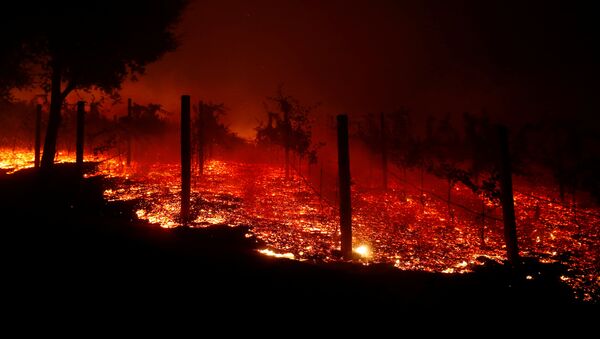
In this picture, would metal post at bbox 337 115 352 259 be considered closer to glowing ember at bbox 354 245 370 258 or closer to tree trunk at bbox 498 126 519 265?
glowing ember at bbox 354 245 370 258

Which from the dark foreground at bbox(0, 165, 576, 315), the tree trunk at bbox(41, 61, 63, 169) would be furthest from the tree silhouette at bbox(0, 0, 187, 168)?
the dark foreground at bbox(0, 165, 576, 315)

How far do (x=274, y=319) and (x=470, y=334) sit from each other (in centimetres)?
250

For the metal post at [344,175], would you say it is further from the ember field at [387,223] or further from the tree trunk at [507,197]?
the tree trunk at [507,197]

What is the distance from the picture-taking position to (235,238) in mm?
7758

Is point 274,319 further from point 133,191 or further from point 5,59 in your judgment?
point 5,59

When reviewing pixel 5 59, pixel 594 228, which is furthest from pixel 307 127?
→ pixel 5 59

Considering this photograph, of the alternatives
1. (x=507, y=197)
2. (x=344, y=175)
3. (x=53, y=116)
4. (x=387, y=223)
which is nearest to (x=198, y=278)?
(x=344, y=175)

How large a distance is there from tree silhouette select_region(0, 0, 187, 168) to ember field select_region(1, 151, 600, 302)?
5340 millimetres

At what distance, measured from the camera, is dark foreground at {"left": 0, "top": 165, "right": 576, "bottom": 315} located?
14.2ft

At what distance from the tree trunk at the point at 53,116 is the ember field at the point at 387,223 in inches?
120

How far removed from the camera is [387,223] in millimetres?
10367

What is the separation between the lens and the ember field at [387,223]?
7.21m

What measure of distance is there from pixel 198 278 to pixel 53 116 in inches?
570

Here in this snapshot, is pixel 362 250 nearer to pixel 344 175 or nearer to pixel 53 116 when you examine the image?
pixel 344 175
